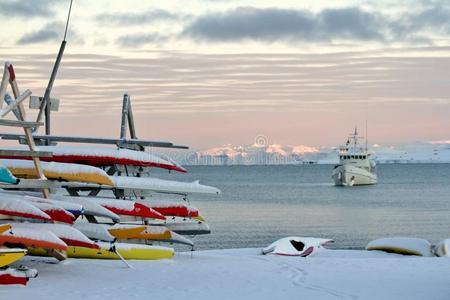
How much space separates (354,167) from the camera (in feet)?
372

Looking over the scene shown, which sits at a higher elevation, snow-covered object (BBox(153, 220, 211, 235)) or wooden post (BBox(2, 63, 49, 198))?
wooden post (BBox(2, 63, 49, 198))

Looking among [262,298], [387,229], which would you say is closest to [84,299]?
[262,298]

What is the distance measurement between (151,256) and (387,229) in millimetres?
35401

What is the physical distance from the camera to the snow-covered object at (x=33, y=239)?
15023mm

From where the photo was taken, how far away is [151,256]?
61.7 ft

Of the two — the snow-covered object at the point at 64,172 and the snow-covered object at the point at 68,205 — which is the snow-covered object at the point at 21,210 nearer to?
the snow-covered object at the point at 68,205

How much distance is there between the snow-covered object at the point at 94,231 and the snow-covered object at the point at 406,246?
11427 mm

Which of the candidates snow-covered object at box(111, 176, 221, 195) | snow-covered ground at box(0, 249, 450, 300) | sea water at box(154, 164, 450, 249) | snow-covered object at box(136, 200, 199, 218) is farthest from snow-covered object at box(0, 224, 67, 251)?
sea water at box(154, 164, 450, 249)

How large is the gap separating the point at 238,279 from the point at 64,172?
410cm

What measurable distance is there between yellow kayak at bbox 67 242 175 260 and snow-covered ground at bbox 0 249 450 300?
26cm

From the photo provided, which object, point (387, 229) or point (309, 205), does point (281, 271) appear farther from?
point (309, 205)

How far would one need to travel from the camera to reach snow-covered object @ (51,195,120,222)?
697 inches

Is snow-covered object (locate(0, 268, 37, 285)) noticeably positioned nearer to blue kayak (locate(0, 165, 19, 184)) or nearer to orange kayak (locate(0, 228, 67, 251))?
orange kayak (locate(0, 228, 67, 251))

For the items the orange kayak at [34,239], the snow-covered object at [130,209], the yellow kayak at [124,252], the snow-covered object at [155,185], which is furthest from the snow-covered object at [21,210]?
the snow-covered object at [130,209]
